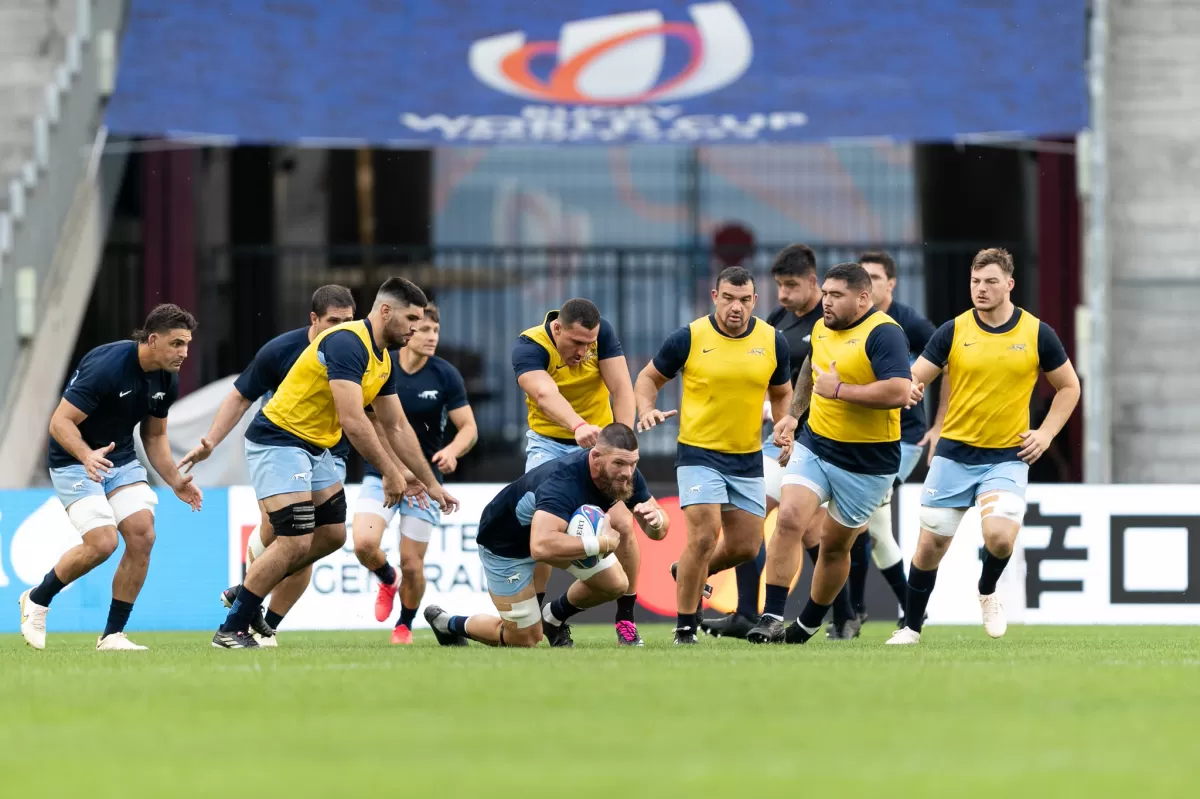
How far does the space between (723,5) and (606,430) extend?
11462 millimetres

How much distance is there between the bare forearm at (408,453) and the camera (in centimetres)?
1129

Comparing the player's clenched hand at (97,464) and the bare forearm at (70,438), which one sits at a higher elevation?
the bare forearm at (70,438)

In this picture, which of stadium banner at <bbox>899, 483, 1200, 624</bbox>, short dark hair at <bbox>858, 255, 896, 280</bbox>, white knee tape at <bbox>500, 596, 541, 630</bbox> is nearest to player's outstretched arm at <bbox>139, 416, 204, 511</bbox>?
white knee tape at <bbox>500, 596, 541, 630</bbox>

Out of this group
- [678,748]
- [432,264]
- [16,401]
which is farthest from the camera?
[432,264]

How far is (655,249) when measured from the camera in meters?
20.4

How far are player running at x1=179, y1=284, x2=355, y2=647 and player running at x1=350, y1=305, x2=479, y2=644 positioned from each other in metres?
0.73

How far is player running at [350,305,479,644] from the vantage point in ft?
41.6

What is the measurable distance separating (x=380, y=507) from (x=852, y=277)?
12.4 feet

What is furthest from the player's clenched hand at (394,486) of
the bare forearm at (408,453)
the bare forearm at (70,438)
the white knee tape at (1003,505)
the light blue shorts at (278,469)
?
the white knee tape at (1003,505)

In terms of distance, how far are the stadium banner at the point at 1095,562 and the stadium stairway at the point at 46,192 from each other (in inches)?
363

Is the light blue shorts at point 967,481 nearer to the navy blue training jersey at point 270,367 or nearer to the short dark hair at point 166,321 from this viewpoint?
the navy blue training jersey at point 270,367

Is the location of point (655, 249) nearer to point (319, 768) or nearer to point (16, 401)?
point (16, 401)

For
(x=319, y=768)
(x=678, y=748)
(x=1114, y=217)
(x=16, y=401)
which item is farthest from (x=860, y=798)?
(x=1114, y=217)

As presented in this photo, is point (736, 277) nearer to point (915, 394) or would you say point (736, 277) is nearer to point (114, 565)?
point (915, 394)
